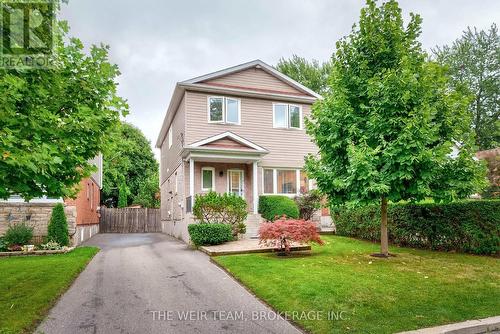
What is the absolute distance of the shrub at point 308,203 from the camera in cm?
1827

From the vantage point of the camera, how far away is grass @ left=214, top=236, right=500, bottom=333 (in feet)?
18.0

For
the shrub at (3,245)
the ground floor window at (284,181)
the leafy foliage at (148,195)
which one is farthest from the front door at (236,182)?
the leafy foliage at (148,195)

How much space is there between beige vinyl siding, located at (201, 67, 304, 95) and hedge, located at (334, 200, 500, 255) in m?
8.91

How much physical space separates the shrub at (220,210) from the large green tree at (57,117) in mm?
7075

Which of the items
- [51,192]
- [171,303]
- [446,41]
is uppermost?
[446,41]

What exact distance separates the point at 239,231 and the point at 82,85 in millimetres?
9752

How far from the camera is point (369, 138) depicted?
9.63 metres

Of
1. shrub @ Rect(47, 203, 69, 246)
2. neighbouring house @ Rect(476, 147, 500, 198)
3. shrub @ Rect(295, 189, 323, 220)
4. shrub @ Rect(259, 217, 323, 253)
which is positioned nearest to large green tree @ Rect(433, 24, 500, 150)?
neighbouring house @ Rect(476, 147, 500, 198)

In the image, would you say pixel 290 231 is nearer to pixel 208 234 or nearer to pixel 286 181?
pixel 208 234

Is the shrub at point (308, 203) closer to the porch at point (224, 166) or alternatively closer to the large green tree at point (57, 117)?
the porch at point (224, 166)

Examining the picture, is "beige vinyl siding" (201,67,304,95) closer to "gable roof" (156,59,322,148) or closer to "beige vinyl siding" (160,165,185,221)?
"gable roof" (156,59,322,148)

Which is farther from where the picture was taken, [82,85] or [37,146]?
[82,85]

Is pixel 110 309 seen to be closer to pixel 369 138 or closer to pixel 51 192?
pixel 51 192

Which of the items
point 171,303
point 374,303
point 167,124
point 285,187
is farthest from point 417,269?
point 167,124
